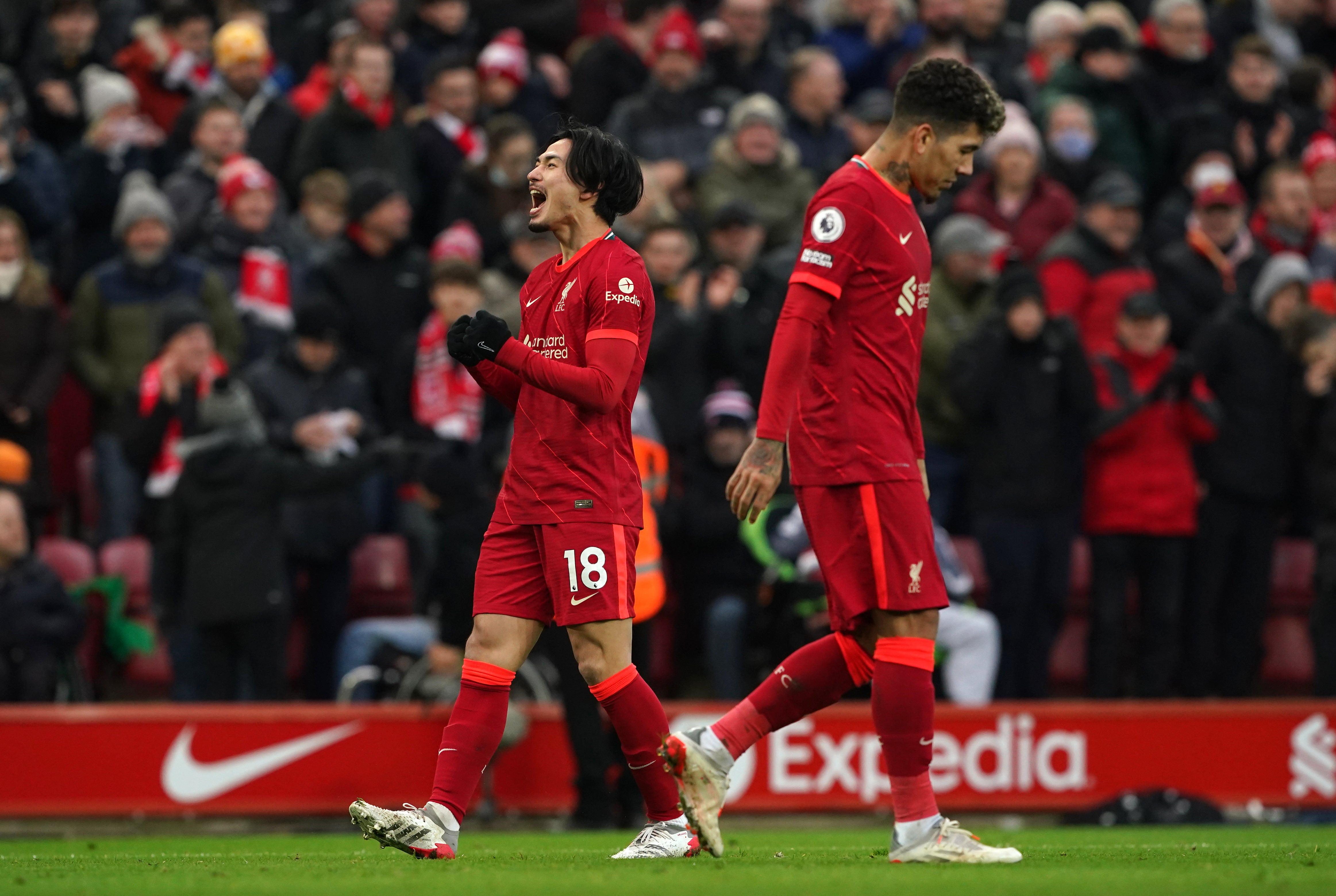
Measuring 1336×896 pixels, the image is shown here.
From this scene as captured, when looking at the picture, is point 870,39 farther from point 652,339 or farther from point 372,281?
point 372,281

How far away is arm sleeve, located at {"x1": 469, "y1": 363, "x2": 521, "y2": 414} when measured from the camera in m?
6.02

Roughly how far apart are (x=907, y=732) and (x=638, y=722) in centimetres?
89

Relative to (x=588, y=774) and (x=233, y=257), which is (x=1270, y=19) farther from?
(x=588, y=774)

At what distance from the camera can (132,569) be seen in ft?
37.5

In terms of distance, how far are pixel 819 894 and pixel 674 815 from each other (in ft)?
5.00

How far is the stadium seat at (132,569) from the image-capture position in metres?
11.4

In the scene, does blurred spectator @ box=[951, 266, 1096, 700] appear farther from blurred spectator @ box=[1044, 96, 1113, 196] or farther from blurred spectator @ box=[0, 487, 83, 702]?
blurred spectator @ box=[0, 487, 83, 702]

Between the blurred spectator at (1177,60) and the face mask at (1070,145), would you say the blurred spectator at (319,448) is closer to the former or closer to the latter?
the face mask at (1070,145)

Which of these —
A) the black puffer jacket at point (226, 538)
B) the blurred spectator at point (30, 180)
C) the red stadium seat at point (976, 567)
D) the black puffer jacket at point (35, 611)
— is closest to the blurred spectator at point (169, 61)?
the blurred spectator at point (30, 180)

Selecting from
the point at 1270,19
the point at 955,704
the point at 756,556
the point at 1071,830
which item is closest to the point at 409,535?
the point at 756,556

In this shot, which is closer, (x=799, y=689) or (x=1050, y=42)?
(x=799, y=689)

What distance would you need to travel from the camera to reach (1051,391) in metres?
11.4

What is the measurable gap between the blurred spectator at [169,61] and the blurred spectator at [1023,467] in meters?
6.54

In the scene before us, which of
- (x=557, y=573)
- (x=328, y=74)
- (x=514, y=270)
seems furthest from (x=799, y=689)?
(x=328, y=74)
